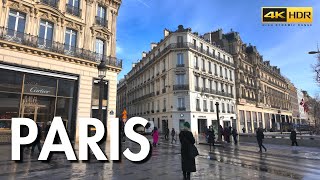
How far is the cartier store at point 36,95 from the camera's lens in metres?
15.4

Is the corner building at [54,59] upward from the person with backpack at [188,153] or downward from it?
upward

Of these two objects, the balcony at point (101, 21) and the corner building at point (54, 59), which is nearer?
the corner building at point (54, 59)

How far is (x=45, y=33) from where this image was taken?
17.9 meters

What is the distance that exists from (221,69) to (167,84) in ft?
41.6

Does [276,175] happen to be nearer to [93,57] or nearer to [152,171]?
[152,171]

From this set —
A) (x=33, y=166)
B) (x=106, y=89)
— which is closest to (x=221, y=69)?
(x=106, y=89)

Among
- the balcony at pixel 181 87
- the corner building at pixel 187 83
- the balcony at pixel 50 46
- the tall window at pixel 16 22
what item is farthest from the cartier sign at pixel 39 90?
the balcony at pixel 181 87

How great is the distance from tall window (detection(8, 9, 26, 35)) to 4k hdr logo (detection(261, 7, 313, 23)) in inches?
659

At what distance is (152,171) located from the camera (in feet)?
26.3

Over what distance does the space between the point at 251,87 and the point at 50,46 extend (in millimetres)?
46815

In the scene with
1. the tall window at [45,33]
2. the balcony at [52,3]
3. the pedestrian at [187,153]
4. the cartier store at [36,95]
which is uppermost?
the balcony at [52,3]

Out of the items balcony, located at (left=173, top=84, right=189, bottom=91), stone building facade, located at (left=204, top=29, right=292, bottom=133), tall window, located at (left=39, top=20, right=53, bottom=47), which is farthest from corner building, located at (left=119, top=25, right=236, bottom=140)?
tall window, located at (left=39, top=20, right=53, bottom=47)

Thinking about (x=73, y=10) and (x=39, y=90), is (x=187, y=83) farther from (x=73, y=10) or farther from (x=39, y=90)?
(x=39, y=90)

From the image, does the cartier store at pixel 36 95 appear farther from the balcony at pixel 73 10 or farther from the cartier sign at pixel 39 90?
the balcony at pixel 73 10
